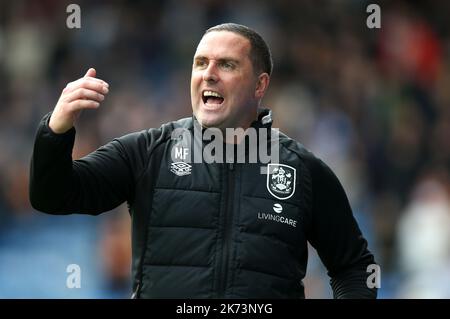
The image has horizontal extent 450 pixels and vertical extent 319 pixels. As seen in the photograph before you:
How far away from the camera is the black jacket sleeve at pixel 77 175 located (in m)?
3.64

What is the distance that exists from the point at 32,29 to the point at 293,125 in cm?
342

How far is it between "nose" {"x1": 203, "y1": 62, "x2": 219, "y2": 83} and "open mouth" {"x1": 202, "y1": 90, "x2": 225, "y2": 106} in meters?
0.05

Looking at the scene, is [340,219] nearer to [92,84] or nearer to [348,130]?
[92,84]

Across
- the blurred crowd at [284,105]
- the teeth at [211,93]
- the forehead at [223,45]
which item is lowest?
the teeth at [211,93]

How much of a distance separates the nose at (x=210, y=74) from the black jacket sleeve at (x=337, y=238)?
0.52 meters

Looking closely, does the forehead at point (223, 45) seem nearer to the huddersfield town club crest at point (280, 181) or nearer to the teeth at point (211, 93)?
the teeth at point (211, 93)

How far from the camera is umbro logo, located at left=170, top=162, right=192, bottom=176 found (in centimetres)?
398

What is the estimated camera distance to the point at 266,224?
3.94 meters

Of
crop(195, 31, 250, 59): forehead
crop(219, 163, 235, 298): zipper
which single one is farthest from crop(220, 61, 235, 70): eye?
crop(219, 163, 235, 298): zipper

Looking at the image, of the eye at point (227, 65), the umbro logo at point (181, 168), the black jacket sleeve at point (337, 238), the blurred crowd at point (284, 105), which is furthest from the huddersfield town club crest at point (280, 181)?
the blurred crowd at point (284, 105)

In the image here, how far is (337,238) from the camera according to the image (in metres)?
4.18

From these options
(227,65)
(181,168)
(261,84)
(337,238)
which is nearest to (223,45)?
(227,65)

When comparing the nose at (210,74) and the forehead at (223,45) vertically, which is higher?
the forehead at (223,45)
